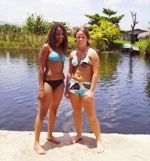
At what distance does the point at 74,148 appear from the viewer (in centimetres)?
443

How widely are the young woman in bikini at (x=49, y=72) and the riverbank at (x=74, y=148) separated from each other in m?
0.20

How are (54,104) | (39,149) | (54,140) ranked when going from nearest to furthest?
1. (39,149)
2. (54,104)
3. (54,140)

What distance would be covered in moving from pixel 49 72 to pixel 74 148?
3.99 ft

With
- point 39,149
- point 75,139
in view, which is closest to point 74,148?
point 75,139

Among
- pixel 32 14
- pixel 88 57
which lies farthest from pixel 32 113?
pixel 32 14

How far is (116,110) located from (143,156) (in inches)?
223

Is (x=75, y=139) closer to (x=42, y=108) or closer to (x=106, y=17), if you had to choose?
(x=42, y=108)

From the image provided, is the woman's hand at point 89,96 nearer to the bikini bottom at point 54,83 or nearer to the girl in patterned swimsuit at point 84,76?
the girl in patterned swimsuit at point 84,76

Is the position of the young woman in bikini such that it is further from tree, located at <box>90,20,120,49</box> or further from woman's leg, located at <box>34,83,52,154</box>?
tree, located at <box>90,20,120,49</box>

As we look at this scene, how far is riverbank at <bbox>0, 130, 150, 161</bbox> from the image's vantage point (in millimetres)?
4113

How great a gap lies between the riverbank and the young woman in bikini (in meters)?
0.20

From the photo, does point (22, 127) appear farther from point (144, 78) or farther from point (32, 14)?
point (32, 14)

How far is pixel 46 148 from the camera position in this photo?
4414mm

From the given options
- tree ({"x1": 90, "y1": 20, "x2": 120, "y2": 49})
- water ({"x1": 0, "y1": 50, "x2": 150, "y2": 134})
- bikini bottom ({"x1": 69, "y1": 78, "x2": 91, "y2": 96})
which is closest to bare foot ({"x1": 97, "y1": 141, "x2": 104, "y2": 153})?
bikini bottom ({"x1": 69, "y1": 78, "x2": 91, "y2": 96})
